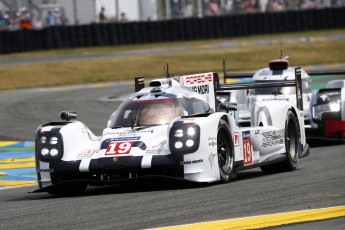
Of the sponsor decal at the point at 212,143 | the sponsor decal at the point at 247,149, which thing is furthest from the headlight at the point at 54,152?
the sponsor decal at the point at 247,149

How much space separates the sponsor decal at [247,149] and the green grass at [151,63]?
20.9m

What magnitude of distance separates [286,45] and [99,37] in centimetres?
772

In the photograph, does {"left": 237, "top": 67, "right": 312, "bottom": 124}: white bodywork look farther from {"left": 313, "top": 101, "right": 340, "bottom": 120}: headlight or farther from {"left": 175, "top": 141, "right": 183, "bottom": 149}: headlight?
{"left": 175, "top": 141, "right": 183, "bottom": 149}: headlight

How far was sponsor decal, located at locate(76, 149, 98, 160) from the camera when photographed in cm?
1059

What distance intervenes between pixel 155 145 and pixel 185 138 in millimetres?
380

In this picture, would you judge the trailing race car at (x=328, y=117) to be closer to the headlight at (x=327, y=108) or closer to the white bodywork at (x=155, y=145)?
the headlight at (x=327, y=108)

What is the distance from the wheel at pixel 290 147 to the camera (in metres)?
12.7

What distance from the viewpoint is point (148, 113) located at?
1129cm

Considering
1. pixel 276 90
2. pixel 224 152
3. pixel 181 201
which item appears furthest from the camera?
pixel 276 90

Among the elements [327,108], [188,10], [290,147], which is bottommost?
[327,108]

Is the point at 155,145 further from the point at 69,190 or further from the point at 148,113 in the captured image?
the point at 69,190

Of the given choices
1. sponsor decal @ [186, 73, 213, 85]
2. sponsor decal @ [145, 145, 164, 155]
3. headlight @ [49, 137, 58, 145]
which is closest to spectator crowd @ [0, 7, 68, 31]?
sponsor decal @ [186, 73, 213, 85]

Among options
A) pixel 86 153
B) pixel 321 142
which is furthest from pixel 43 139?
pixel 321 142

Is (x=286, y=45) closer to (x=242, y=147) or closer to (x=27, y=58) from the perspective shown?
(x=27, y=58)
